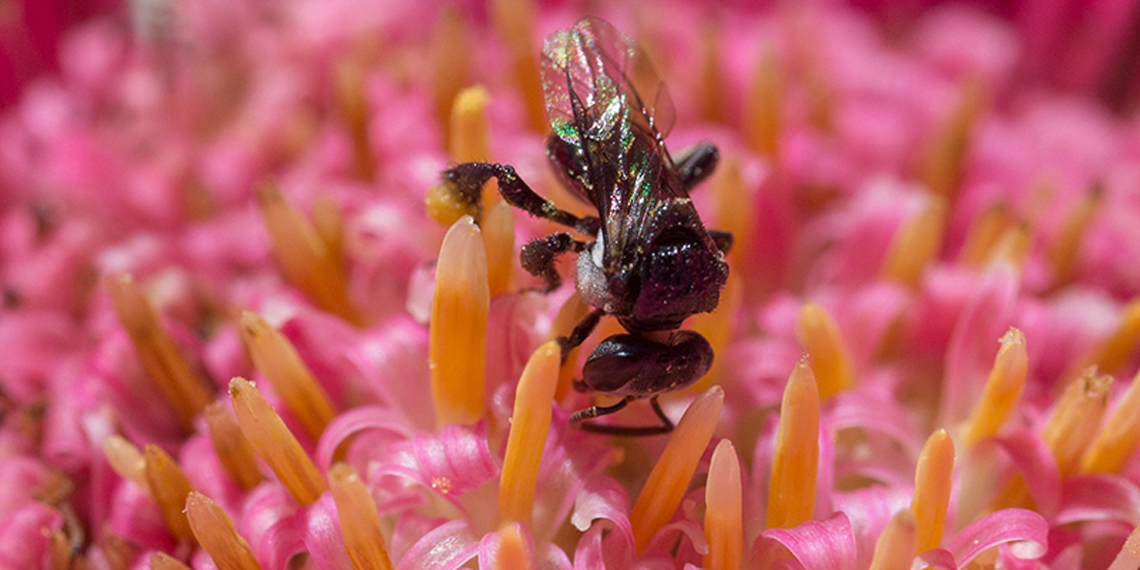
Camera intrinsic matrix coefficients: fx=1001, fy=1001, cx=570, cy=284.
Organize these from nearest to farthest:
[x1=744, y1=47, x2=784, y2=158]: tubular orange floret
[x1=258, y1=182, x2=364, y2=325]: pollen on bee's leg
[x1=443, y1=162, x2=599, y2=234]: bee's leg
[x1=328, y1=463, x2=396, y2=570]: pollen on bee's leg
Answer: [x1=328, y1=463, x2=396, y2=570]: pollen on bee's leg
[x1=443, y1=162, x2=599, y2=234]: bee's leg
[x1=258, y1=182, x2=364, y2=325]: pollen on bee's leg
[x1=744, y1=47, x2=784, y2=158]: tubular orange floret

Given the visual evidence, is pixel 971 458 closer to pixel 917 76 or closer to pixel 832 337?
pixel 832 337

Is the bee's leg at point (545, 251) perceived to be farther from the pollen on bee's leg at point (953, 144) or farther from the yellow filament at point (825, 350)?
the pollen on bee's leg at point (953, 144)

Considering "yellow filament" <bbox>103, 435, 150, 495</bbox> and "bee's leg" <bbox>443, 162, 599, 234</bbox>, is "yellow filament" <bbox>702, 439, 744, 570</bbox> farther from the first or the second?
"yellow filament" <bbox>103, 435, 150, 495</bbox>


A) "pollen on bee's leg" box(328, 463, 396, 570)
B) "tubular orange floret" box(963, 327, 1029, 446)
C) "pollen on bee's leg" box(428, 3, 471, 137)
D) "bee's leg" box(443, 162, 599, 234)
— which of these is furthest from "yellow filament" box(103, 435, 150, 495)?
"tubular orange floret" box(963, 327, 1029, 446)

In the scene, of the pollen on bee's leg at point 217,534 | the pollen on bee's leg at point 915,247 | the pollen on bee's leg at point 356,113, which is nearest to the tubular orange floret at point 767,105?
the pollen on bee's leg at point 915,247

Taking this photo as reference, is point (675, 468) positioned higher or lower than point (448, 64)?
lower

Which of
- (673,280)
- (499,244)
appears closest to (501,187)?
(499,244)

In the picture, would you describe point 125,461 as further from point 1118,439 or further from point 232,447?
point 1118,439
